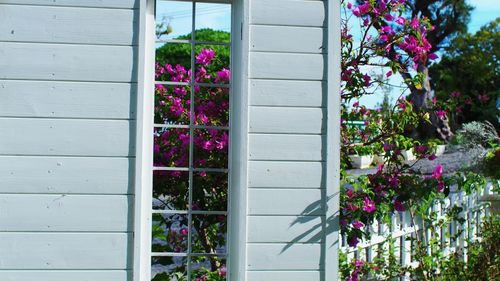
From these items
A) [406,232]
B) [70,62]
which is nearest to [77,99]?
[70,62]

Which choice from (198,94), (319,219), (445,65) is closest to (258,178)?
(319,219)

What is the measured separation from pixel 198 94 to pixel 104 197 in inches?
56.4

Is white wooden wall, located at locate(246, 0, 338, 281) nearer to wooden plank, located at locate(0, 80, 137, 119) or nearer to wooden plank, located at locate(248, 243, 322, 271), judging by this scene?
wooden plank, located at locate(248, 243, 322, 271)

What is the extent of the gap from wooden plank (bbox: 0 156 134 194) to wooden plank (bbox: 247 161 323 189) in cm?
60

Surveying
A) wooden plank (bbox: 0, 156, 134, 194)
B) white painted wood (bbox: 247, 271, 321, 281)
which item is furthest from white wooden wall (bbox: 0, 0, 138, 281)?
white painted wood (bbox: 247, 271, 321, 281)

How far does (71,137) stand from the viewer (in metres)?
3.33

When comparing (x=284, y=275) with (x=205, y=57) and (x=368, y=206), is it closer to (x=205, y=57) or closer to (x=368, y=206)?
(x=368, y=206)

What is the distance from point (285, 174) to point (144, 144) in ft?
2.31

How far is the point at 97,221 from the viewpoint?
334 cm

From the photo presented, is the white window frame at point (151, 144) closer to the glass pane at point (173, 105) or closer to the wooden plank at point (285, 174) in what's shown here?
the wooden plank at point (285, 174)

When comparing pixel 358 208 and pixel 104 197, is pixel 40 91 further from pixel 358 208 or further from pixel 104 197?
pixel 358 208

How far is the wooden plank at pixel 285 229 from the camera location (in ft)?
11.3

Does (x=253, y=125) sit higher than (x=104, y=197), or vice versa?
(x=253, y=125)

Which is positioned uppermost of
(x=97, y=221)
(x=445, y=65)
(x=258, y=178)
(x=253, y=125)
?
(x=445, y=65)
